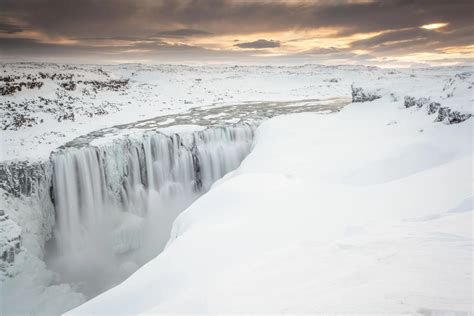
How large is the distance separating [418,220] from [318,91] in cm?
3191

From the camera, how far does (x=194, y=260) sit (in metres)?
5.02

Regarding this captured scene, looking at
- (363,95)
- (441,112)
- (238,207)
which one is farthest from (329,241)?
(363,95)

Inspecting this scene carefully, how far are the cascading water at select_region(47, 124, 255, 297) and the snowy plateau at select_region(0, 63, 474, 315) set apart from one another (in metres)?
0.06

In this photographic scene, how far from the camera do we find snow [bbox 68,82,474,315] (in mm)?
3166

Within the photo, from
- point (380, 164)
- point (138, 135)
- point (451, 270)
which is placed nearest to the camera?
point (451, 270)

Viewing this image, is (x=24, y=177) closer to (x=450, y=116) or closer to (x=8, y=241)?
(x=8, y=241)

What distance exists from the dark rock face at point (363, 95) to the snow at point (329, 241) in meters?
7.56

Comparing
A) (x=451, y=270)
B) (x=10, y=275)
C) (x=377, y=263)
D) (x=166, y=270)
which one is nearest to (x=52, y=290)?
(x=10, y=275)

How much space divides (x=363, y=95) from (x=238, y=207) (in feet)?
49.5

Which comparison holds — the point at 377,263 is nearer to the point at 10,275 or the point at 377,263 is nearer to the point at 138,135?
the point at 10,275

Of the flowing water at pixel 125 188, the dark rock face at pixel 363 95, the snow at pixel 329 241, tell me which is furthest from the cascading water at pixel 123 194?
the dark rock face at pixel 363 95

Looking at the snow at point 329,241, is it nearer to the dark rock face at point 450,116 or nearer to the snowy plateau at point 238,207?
the snowy plateau at point 238,207

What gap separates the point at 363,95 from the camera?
19.2m

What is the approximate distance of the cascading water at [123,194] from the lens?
11.8 meters
